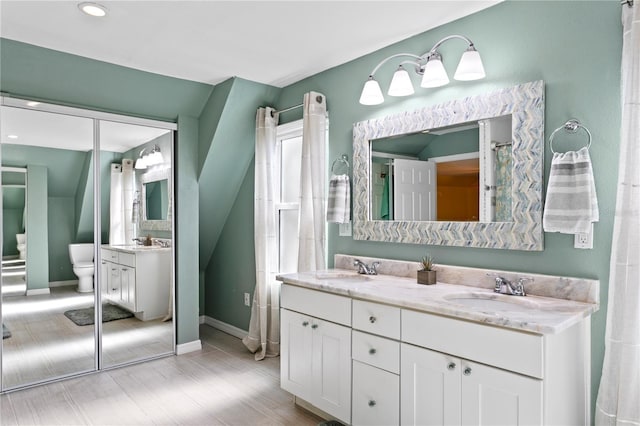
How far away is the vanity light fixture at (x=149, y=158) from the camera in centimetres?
350

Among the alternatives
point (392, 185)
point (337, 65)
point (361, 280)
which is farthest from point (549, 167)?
point (337, 65)

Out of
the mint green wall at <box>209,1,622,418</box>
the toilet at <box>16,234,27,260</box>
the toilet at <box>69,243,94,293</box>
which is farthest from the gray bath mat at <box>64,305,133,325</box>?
the mint green wall at <box>209,1,622,418</box>

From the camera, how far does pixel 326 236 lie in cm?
328

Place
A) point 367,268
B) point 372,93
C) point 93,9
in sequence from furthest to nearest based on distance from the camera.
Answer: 1. point 367,268
2. point 372,93
3. point 93,9

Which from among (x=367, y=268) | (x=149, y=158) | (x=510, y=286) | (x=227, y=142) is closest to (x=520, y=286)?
(x=510, y=286)

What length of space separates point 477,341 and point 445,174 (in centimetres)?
108

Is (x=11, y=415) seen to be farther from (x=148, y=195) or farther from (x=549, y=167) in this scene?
(x=549, y=167)

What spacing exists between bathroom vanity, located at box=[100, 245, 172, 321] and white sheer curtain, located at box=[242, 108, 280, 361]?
81 centimetres

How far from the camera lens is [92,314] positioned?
330cm

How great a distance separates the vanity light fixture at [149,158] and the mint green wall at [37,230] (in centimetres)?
67

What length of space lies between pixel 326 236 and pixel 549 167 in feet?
5.47

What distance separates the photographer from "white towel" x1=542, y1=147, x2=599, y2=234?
186 centimetres

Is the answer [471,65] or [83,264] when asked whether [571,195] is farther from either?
[83,264]

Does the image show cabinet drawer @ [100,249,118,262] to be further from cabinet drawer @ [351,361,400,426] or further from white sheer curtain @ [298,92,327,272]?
cabinet drawer @ [351,361,400,426]
